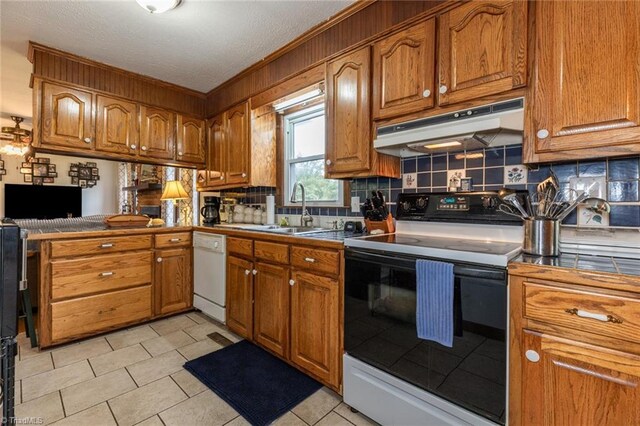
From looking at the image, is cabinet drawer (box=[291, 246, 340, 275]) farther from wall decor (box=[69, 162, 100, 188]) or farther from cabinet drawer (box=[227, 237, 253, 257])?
wall decor (box=[69, 162, 100, 188])

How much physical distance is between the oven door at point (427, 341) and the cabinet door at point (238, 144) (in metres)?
1.71

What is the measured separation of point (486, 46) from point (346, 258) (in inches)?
49.5

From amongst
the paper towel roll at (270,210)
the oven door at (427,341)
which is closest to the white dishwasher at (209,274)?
the paper towel roll at (270,210)

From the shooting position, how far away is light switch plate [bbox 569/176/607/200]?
4.46 feet

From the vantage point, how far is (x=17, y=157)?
19.7 ft

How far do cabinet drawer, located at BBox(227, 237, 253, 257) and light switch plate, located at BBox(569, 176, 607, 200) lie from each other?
1.96 metres

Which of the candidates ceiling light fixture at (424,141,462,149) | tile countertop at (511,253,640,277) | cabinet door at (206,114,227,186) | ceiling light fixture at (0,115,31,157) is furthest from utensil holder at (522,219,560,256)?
ceiling light fixture at (0,115,31,157)

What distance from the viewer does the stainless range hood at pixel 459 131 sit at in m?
1.35

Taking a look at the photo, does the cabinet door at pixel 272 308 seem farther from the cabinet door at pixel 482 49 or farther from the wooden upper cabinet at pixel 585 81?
the wooden upper cabinet at pixel 585 81

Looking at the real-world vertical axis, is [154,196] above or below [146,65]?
below

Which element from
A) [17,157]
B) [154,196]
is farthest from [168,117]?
[17,157]

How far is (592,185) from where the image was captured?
1.38m

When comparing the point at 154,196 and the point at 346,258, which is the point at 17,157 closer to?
the point at 154,196

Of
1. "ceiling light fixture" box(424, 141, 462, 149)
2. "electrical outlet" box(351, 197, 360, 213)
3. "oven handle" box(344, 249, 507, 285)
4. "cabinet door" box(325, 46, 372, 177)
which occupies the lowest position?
"oven handle" box(344, 249, 507, 285)
